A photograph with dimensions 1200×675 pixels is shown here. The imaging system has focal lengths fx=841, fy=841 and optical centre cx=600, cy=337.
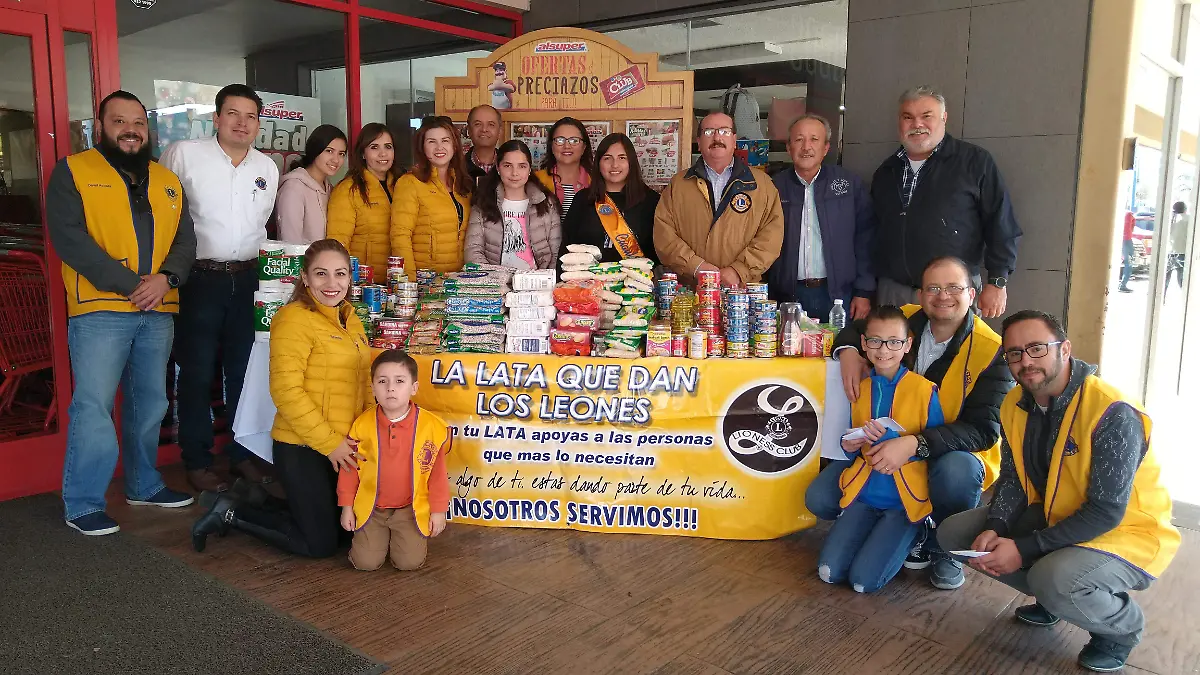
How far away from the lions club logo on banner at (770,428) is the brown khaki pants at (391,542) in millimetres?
1436

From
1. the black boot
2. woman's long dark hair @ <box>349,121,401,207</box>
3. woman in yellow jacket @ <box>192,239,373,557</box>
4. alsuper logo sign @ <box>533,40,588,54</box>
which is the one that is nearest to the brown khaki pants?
woman in yellow jacket @ <box>192,239,373,557</box>

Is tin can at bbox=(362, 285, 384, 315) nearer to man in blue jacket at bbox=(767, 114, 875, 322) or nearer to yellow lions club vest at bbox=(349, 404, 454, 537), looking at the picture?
yellow lions club vest at bbox=(349, 404, 454, 537)

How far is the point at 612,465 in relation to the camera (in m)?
3.91

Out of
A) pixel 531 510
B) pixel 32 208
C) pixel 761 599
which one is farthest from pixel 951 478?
pixel 32 208

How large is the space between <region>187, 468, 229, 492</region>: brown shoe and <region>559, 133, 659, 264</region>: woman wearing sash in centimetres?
232

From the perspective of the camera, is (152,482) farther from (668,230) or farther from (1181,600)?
(1181,600)

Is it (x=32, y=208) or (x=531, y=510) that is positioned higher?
(x=32, y=208)

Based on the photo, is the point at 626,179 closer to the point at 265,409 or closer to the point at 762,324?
the point at 762,324

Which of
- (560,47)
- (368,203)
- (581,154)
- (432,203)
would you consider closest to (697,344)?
(581,154)

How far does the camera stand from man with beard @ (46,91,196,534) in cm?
382

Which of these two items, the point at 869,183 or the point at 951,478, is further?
the point at 869,183

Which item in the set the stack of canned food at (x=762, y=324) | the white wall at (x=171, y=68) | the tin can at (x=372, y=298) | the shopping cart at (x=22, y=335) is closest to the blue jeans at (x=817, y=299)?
the stack of canned food at (x=762, y=324)

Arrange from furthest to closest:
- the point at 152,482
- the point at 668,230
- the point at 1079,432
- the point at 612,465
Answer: the point at 668,230 → the point at 152,482 → the point at 612,465 → the point at 1079,432

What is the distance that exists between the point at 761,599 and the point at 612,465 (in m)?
0.95
